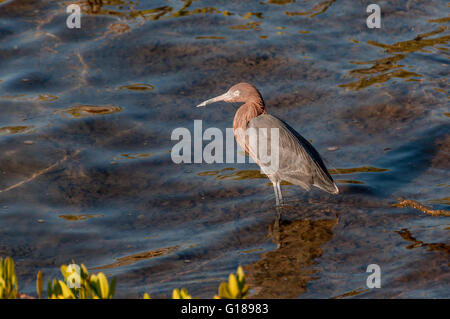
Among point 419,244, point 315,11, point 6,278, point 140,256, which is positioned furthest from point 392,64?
point 6,278

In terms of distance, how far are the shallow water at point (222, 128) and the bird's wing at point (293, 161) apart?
1.29 ft

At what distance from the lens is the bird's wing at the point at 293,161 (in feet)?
27.0

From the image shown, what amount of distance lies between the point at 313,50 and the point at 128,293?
6.82 metres

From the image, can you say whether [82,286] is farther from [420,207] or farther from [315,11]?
[315,11]

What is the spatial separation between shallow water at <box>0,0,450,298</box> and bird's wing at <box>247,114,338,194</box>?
394mm

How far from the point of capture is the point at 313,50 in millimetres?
11867

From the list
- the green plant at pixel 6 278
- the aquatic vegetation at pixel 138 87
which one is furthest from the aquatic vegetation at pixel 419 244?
the aquatic vegetation at pixel 138 87

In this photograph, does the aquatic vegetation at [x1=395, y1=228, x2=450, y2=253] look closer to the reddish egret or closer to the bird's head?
the reddish egret

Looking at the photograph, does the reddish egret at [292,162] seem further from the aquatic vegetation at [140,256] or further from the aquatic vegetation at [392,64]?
the aquatic vegetation at [392,64]

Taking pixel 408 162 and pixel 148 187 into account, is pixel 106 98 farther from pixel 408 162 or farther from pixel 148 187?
pixel 408 162

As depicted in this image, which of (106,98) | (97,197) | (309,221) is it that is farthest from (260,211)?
(106,98)

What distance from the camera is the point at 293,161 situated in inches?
329

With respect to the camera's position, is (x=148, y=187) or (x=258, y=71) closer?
(x=148, y=187)

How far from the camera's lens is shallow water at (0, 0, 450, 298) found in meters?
7.18
